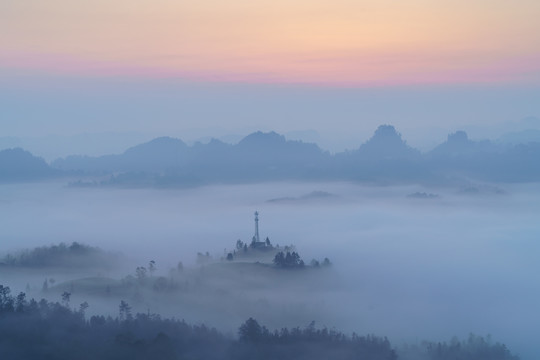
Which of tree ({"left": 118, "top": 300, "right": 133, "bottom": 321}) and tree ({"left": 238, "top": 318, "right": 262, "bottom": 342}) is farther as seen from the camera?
tree ({"left": 118, "top": 300, "right": 133, "bottom": 321})

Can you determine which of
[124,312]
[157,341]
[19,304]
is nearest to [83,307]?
[124,312]

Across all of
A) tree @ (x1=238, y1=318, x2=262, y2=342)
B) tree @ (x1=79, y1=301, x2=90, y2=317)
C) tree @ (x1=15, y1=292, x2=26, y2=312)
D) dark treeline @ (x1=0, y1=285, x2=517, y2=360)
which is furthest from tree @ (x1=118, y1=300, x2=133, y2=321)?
tree @ (x1=238, y1=318, x2=262, y2=342)

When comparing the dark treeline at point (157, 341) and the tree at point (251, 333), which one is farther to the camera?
the tree at point (251, 333)

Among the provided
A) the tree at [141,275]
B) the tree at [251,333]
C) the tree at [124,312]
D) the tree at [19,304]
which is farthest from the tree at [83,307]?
the tree at [251,333]

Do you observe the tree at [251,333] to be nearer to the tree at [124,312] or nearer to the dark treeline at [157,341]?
the dark treeline at [157,341]

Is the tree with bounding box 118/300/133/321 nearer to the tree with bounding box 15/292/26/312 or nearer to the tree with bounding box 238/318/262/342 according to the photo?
the tree with bounding box 15/292/26/312

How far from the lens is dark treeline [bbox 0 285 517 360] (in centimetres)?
4306

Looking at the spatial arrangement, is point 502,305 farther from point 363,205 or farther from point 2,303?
point 363,205

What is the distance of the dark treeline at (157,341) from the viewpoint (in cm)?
4306

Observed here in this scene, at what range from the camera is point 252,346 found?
157 ft

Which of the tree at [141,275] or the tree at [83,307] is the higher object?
the tree at [141,275]

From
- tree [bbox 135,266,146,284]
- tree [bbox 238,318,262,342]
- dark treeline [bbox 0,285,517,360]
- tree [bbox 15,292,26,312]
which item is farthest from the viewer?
tree [bbox 135,266,146,284]

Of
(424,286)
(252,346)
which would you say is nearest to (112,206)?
(424,286)

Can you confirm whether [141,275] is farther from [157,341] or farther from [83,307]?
[157,341]
